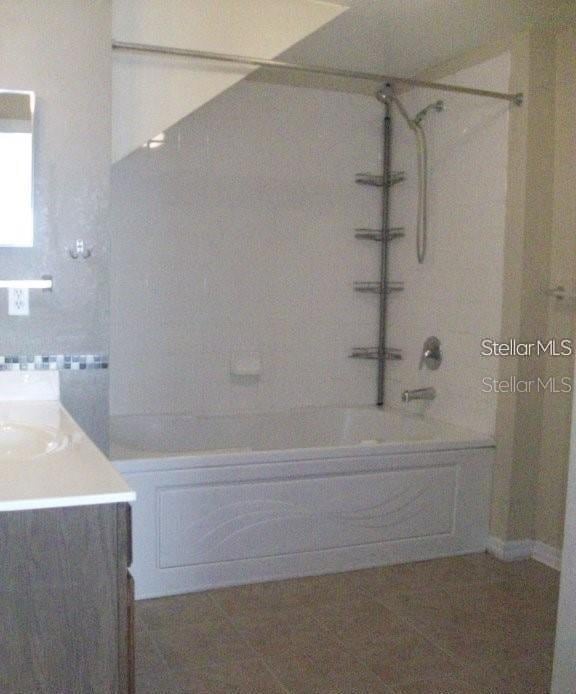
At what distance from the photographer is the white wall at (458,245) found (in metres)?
3.57

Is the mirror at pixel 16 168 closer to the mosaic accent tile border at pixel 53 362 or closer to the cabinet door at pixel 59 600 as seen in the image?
the mosaic accent tile border at pixel 53 362

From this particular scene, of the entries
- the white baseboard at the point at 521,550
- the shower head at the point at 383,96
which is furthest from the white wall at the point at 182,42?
the white baseboard at the point at 521,550

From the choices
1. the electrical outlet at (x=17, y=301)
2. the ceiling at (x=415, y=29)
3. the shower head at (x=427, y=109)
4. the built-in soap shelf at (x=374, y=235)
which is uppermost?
the ceiling at (x=415, y=29)

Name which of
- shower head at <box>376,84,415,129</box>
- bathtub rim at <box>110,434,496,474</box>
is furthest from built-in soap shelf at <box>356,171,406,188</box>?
bathtub rim at <box>110,434,496,474</box>

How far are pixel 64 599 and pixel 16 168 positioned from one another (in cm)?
165

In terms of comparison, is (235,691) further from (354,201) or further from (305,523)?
(354,201)

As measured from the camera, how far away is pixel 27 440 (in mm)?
2049

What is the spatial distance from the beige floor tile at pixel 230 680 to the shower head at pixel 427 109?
8.82 feet

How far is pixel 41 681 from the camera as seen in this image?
4.63 ft

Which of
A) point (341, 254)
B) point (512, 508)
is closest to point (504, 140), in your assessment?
point (341, 254)

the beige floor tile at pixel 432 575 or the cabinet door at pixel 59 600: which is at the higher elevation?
the cabinet door at pixel 59 600

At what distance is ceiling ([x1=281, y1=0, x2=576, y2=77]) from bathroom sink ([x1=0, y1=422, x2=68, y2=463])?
6.57ft

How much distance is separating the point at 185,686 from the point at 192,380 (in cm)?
184

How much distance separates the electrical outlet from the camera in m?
2.68
